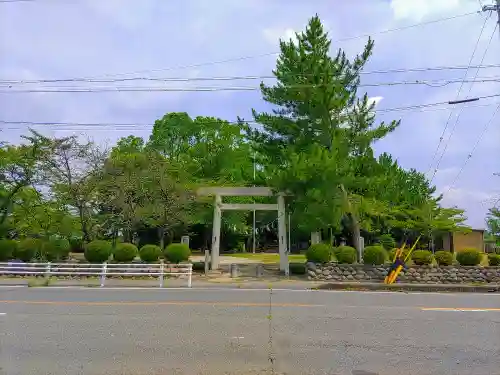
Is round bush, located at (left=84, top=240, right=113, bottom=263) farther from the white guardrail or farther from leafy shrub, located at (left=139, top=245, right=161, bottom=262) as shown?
the white guardrail

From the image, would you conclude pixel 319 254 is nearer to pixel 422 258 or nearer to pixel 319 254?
pixel 319 254

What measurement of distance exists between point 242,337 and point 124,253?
16.0m

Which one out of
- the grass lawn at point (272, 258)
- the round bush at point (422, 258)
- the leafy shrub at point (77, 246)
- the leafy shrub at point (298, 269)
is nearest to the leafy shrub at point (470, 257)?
the round bush at point (422, 258)

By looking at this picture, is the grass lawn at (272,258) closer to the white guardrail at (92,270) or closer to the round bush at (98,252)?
the round bush at (98,252)

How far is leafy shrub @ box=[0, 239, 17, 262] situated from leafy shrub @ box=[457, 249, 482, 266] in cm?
2224

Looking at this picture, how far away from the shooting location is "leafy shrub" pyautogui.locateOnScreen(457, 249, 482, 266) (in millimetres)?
22297

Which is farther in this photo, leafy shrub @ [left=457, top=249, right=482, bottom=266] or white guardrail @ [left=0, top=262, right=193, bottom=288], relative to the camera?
leafy shrub @ [left=457, top=249, right=482, bottom=266]

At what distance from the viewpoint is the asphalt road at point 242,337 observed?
629 cm

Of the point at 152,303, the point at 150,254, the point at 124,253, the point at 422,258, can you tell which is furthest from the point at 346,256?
the point at 152,303

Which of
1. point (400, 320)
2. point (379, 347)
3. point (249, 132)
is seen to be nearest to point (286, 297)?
point (400, 320)

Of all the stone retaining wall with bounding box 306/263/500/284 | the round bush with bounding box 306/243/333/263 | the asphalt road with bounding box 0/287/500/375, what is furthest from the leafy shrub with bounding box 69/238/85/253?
the asphalt road with bounding box 0/287/500/375

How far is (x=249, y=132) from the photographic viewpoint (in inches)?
1038

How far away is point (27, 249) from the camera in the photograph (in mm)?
23672

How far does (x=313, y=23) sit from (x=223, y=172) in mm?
18585
